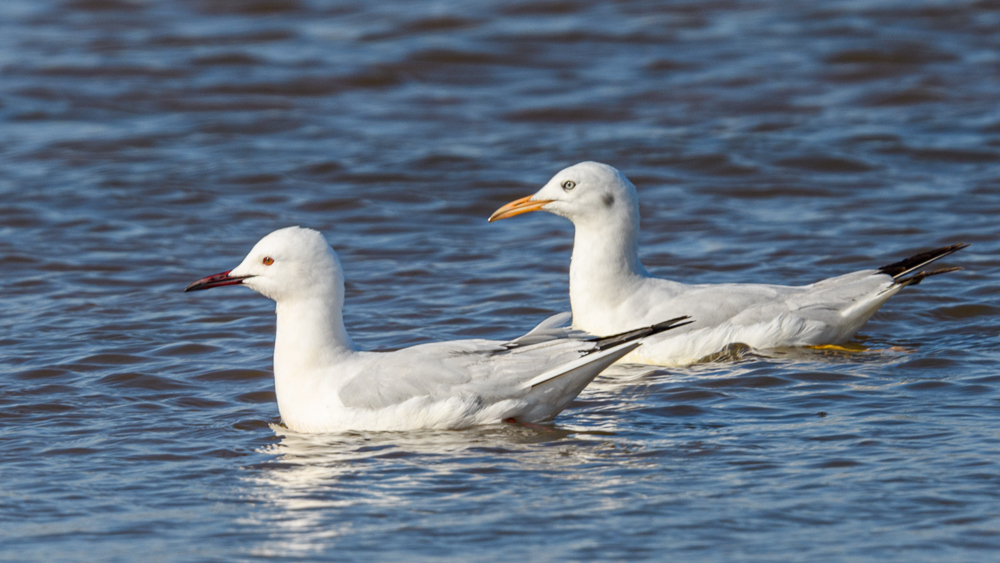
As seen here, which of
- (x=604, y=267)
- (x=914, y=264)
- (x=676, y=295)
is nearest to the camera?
(x=914, y=264)

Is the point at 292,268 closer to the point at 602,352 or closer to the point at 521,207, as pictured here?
the point at 602,352

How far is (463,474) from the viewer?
6.44m

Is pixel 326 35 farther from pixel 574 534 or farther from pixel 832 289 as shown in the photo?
pixel 574 534

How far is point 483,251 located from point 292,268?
16.3 feet

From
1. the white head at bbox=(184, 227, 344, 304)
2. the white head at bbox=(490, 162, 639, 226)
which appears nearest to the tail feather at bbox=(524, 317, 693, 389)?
the white head at bbox=(184, 227, 344, 304)

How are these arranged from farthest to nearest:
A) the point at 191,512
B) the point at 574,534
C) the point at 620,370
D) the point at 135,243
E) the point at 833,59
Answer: the point at 833,59 → the point at 135,243 → the point at 620,370 → the point at 191,512 → the point at 574,534

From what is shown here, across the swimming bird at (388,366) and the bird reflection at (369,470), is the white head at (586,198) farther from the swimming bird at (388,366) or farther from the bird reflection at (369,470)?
the bird reflection at (369,470)

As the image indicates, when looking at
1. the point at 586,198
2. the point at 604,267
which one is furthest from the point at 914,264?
the point at 586,198

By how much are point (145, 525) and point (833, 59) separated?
14.5 metres

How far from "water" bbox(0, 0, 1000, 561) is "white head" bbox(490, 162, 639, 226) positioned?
3.57ft

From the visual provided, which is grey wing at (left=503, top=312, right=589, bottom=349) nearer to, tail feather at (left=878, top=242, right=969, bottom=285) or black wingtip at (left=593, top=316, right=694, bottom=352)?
black wingtip at (left=593, top=316, right=694, bottom=352)

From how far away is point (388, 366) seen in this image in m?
7.18

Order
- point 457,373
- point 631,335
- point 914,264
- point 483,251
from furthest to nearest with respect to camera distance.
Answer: point 483,251 → point 914,264 → point 457,373 → point 631,335

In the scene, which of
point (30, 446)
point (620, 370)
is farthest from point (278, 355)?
point (620, 370)
